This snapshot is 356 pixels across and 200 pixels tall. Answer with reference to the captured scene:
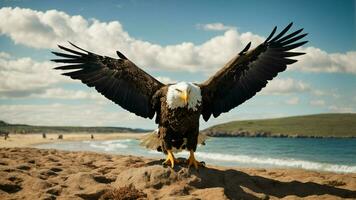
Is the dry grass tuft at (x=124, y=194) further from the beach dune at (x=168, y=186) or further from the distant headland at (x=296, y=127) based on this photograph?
the distant headland at (x=296, y=127)

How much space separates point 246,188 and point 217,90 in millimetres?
2132

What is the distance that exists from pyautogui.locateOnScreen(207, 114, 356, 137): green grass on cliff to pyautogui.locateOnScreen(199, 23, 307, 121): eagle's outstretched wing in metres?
79.7

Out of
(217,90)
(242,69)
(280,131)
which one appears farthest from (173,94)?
(280,131)

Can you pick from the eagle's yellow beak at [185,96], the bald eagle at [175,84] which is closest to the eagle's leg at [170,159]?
the bald eagle at [175,84]

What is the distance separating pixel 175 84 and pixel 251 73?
1.82 meters

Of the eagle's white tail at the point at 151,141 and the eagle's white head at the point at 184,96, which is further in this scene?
the eagle's white tail at the point at 151,141

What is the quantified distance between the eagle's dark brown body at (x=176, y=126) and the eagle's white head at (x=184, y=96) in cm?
8

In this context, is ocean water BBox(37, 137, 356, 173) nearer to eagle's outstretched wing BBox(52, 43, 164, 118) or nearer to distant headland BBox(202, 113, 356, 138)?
eagle's outstretched wing BBox(52, 43, 164, 118)

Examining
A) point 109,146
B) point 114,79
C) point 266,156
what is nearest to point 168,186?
point 114,79

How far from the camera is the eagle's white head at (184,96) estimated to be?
22.4 feet

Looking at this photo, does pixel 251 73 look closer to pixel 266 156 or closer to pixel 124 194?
pixel 124 194

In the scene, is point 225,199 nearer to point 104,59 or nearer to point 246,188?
point 246,188

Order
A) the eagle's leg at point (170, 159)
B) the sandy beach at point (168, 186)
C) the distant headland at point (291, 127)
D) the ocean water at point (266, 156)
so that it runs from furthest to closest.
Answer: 1. the distant headland at point (291, 127)
2. the ocean water at point (266, 156)
3. the eagle's leg at point (170, 159)
4. the sandy beach at point (168, 186)

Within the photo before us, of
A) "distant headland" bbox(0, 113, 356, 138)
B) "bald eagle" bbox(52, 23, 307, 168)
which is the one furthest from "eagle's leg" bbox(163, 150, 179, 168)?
"distant headland" bbox(0, 113, 356, 138)
